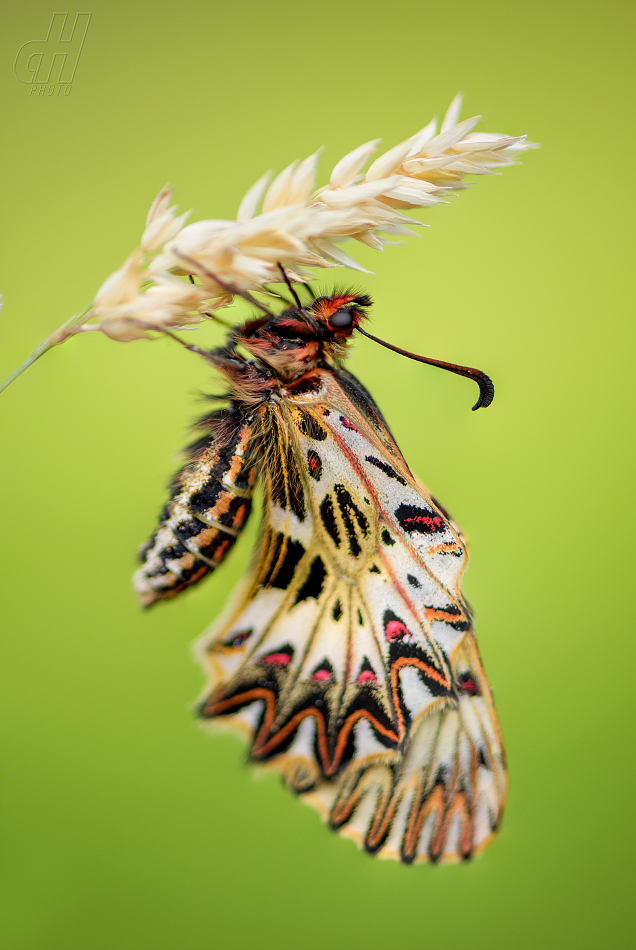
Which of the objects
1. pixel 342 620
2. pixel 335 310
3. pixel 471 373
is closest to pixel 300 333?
pixel 335 310

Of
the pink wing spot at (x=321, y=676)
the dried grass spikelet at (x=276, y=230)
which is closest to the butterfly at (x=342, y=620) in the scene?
the pink wing spot at (x=321, y=676)

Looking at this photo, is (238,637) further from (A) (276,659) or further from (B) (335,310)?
(B) (335,310)

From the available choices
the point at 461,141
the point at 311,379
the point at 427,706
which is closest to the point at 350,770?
the point at 427,706

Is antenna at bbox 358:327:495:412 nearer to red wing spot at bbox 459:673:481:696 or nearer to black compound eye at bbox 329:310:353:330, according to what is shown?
black compound eye at bbox 329:310:353:330

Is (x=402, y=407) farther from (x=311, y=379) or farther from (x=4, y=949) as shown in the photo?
(x=4, y=949)

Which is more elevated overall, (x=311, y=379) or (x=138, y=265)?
(x=311, y=379)

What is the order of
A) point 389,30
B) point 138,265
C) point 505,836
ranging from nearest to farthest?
point 138,265
point 505,836
point 389,30

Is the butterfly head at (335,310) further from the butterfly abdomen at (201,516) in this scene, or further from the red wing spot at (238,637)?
the red wing spot at (238,637)

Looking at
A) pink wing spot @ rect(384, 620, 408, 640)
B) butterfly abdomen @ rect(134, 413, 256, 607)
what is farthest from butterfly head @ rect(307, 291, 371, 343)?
pink wing spot @ rect(384, 620, 408, 640)
